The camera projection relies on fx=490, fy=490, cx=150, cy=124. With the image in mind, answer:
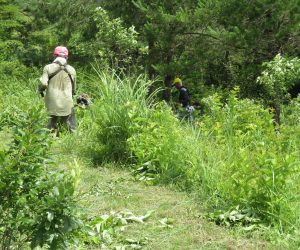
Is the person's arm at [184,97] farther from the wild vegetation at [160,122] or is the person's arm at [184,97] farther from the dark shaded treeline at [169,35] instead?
the dark shaded treeline at [169,35]

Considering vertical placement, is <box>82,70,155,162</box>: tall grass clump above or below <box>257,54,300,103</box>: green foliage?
below

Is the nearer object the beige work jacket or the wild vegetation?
the wild vegetation

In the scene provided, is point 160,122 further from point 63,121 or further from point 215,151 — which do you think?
point 63,121

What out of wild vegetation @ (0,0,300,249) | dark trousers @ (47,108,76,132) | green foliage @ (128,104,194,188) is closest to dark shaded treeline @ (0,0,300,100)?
wild vegetation @ (0,0,300,249)

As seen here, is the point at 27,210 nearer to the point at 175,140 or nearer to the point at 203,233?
the point at 203,233

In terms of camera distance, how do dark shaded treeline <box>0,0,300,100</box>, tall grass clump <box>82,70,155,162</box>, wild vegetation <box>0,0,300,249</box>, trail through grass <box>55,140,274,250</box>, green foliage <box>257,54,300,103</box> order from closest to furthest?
wild vegetation <box>0,0,300,249</box> → trail through grass <box>55,140,274,250</box> → tall grass clump <box>82,70,155,162</box> → green foliage <box>257,54,300,103</box> → dark shaded treeline <box>0,0,300,100</box>

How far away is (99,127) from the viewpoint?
6859mm

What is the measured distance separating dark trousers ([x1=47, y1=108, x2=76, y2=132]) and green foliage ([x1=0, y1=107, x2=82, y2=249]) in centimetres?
487

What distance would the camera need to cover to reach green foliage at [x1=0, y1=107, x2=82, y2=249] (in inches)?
98.3

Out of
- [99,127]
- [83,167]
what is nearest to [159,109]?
[99,127]

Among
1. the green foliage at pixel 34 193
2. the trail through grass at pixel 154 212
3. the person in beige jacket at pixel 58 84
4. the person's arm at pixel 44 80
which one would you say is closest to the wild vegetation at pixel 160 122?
the green foliage at pixel 34 193

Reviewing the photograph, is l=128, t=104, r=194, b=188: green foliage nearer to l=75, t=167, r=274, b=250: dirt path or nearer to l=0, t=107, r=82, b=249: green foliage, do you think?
l=75, t=167, r=274, b=250: dirt path

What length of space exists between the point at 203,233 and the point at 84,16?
11.0 metres

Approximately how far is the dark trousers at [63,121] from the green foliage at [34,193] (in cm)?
487
